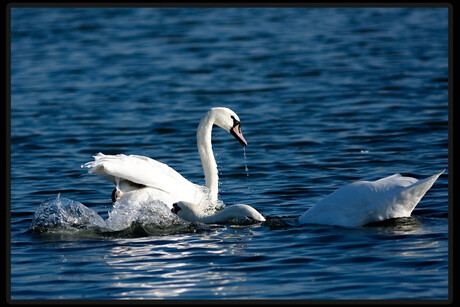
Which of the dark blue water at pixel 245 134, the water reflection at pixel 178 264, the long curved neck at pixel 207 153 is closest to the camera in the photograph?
the water reflection at pixel 178 264

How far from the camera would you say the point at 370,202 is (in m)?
8.12

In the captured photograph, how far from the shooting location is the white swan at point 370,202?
809cm

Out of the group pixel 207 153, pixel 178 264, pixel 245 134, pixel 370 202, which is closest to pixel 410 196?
pixel 370 202

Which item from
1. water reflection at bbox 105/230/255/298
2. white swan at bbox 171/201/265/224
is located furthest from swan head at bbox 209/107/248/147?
water reflection at bbox 105/230/255/298

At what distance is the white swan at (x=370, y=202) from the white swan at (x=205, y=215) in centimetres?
80

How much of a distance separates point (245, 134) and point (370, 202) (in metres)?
6.23

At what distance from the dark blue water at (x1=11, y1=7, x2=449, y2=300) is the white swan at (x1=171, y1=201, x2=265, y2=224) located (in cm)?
11

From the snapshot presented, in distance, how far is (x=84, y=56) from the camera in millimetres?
22812

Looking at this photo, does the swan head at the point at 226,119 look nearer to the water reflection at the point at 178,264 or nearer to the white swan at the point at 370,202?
the water reflection at the point at 178,264

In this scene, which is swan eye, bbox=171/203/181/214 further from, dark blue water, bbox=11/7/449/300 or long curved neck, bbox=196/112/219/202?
long curved neck, bbox=196/112/219/202

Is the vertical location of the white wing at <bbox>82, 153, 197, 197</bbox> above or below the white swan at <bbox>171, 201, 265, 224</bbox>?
above

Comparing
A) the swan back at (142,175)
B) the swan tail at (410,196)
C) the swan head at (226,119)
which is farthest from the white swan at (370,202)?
the swan head at (226,119)

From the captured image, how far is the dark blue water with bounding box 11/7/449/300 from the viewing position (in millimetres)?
6941

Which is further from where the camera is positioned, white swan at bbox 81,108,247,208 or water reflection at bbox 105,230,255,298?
white swan at bbox 81,108,247,208
